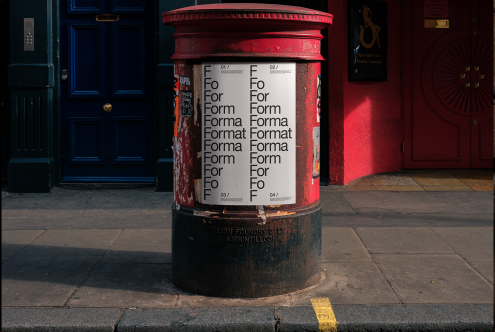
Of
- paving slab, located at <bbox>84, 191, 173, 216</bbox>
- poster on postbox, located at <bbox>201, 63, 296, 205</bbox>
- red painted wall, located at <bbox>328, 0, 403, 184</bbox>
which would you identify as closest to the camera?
poster on postbox, located at <bbox>201, 63, 296, 205</bbox>

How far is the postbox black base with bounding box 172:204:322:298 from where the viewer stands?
4.41m

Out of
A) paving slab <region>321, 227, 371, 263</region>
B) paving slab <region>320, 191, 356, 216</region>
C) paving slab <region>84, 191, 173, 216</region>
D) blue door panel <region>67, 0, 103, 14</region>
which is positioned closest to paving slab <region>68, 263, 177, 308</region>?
paving slab <region>321, 227, 371, 263</region>

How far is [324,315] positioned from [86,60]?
19.2 feet

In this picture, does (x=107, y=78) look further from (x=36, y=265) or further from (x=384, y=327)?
(x=384, y=327)

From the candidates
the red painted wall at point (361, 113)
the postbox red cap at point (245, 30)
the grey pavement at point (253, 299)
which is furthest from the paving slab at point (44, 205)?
the postbox red cap at point (245, 30)

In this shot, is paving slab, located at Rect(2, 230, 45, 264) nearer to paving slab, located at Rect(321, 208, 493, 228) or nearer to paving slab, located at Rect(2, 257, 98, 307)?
paving slab, located at Rect(2, 257, 98, 307)

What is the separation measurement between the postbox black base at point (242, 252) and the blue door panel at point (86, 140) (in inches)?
177

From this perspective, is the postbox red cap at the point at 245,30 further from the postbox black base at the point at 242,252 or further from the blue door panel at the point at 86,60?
the blue door panel at the point at 86,60

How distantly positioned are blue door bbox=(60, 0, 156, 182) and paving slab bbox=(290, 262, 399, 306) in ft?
14.3

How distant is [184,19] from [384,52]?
5601mm

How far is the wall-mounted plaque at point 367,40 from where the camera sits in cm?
880

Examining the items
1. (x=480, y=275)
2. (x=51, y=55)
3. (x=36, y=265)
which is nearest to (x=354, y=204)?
(x=480, y=275)

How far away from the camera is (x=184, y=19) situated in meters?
4.29

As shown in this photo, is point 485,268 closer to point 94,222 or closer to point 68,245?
point 68,245
